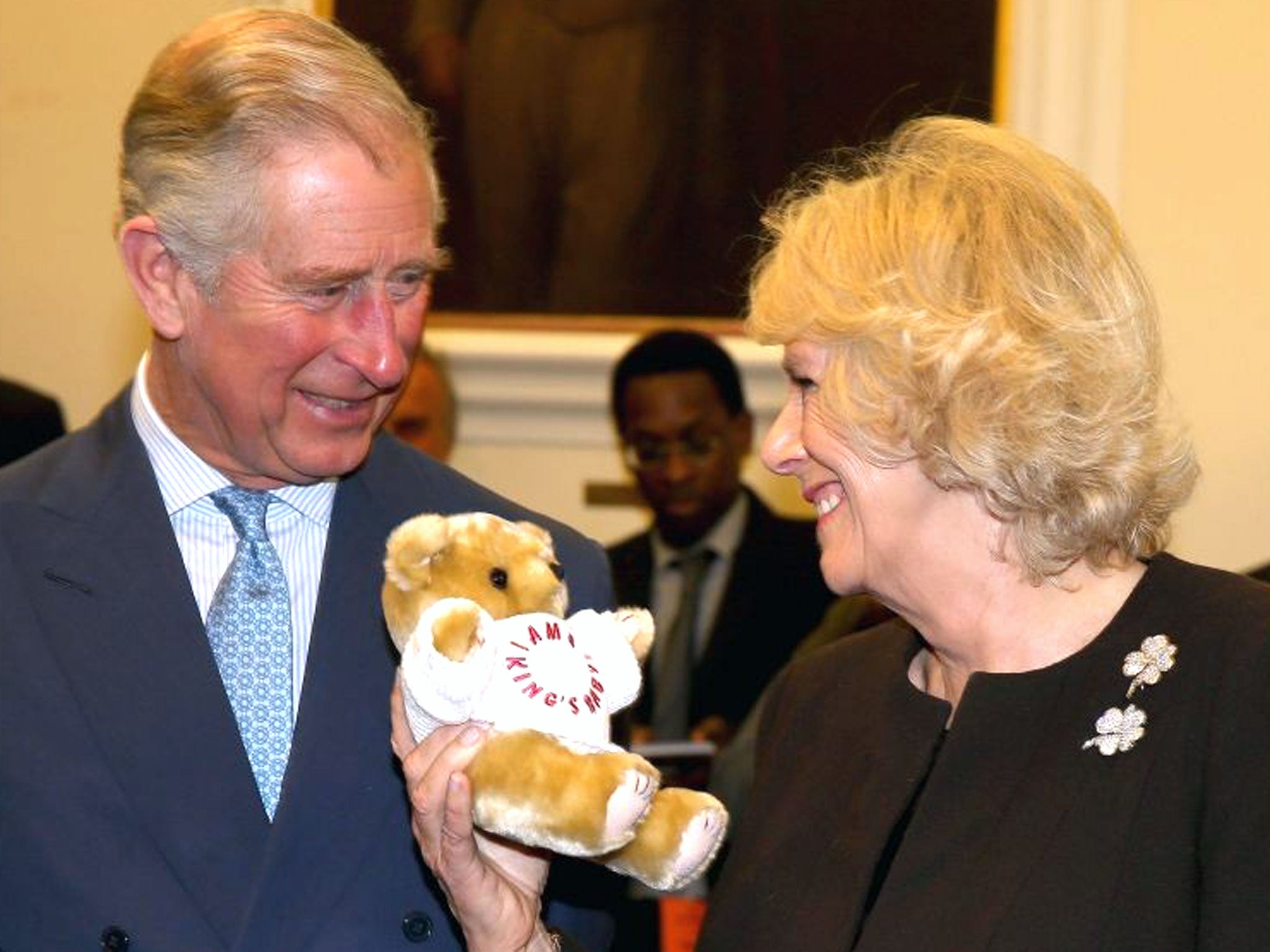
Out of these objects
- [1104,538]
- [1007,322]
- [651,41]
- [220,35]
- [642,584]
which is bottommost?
[642,584]

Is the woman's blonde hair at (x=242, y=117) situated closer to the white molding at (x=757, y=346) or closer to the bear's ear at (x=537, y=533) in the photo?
the bear's ear at (x=537, y=533)

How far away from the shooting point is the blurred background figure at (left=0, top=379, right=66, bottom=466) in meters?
4.89

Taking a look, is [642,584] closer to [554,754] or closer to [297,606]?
[297,606]

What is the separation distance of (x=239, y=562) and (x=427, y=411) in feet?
8.41

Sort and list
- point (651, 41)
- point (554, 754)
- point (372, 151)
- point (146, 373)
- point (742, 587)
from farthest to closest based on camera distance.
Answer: point (651, 41), point (742, 587), point (146, 373), point (372, 151), point (554, 754)

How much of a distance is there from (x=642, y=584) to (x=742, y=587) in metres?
0.28

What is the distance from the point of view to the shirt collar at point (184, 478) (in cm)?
262

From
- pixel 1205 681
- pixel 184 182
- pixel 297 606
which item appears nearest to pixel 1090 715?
pixel 1205 681

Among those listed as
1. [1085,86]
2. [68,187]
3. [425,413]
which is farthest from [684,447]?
[68,187]

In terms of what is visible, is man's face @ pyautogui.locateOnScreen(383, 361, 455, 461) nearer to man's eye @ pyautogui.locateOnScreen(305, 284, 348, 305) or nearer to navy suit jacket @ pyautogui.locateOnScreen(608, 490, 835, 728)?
navy suit jacket @ pyautogui.locateOnScreen(608, 490, 835, 728)

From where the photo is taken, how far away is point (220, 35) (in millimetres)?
2584

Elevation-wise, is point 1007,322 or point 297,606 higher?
point 1007,322

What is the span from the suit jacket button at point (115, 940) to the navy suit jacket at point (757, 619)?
228 cm

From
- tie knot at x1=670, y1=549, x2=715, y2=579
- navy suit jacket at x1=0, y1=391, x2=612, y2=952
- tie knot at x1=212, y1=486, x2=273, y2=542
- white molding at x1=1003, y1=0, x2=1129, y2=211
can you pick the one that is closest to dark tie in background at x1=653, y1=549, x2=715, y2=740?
tie knot at x1=670, y1=549, x2=715, y2=579
